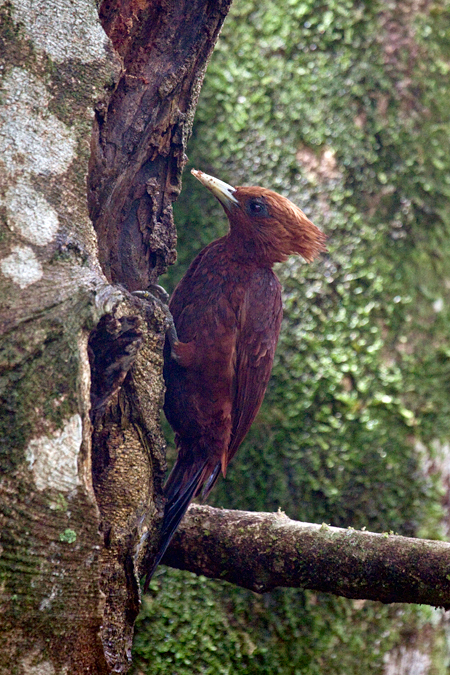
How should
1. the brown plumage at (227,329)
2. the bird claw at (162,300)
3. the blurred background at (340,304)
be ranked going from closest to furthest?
the bird claw at (162,300) < the brown plumage at (227,329) < the blurred background at (340,304)

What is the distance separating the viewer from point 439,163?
4172 mm

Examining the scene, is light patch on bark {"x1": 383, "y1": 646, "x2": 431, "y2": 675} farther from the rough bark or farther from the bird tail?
the rough bark

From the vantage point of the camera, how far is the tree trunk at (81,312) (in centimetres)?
137

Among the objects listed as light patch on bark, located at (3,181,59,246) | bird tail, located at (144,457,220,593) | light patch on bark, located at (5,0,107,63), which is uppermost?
light patch on bark, located at (5,0,107,63)

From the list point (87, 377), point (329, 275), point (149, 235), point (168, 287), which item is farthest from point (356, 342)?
point (87, 377)

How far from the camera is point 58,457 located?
4.53 ft

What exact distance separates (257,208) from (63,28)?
1412 millimetres

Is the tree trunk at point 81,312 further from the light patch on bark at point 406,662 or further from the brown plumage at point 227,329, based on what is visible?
the light patch on bark at point 406,662

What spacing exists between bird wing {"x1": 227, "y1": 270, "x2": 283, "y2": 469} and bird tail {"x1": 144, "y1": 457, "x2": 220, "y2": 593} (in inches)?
7.0

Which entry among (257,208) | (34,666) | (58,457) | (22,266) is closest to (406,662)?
(257,208)

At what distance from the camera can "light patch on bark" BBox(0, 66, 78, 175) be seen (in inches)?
59.7

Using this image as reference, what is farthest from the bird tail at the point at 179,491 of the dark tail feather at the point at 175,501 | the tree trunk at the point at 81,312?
the tree trunk at the point at 81,312

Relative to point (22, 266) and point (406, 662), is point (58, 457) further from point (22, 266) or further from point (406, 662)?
point (406, 662)

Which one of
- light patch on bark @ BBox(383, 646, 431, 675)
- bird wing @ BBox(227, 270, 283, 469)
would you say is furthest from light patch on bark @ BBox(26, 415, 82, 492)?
light patch on bark @ BBox(383, 646, 431, 675)
